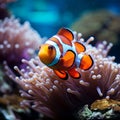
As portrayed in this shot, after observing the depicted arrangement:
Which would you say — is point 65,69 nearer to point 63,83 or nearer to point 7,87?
point 63,83

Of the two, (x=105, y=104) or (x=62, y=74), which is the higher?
(x=62, y=74)

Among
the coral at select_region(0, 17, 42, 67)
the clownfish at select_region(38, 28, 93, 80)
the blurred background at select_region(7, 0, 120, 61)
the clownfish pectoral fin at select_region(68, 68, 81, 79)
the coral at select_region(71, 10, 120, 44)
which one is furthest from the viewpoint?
the blurred background at select_region(7, 0, 120, 61)

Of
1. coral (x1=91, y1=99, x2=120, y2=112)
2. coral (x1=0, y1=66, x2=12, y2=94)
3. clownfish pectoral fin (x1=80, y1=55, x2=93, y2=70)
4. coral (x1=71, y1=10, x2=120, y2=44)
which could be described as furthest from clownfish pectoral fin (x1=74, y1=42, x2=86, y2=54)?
coral (x1=71, y1=10, x2=120, y2=44)

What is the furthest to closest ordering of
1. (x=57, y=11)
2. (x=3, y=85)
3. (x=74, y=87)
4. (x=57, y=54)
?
(x=57, y=11) < (x=3, y=85) < (x=74, y=87) < (x=57, y=54)

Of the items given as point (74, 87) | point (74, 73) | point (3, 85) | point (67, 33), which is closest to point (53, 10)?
point (3, 85)

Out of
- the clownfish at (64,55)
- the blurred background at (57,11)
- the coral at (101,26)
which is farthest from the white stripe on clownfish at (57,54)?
the blurred background at (57,11)

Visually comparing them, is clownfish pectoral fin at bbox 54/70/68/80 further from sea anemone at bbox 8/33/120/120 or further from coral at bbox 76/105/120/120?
coral at bbox 76/105/120/120

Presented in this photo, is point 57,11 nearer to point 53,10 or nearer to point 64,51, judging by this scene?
point 53,10
